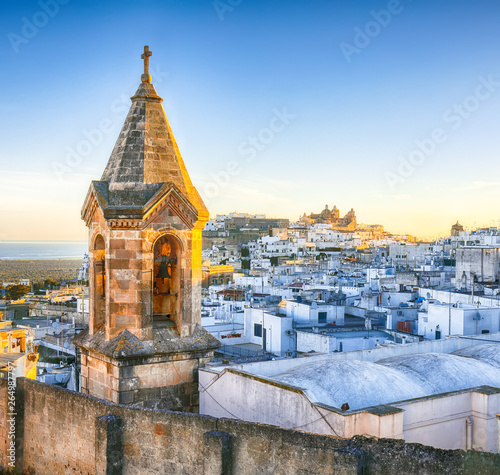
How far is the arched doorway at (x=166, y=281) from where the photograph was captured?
11195 mm

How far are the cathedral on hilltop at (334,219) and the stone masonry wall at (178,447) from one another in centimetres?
16510

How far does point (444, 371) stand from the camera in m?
13.8

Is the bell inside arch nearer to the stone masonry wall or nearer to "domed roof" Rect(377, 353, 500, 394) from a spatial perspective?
the stone masonry wall

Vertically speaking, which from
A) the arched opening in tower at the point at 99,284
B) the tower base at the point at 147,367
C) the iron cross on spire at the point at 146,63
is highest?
the iron cross on spire at the point at 146,63

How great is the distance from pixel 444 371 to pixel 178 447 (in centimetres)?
708

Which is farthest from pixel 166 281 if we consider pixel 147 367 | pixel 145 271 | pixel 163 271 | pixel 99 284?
pixel 147 367

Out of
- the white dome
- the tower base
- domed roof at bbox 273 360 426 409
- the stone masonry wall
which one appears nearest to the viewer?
the stone masonry wall

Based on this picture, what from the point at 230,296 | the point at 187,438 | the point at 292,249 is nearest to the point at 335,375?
the point at 187,438

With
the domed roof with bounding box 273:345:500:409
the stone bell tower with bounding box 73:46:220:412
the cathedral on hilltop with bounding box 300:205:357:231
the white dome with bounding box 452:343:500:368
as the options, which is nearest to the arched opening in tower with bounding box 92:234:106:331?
the stone bell tower with bounding box 73:46:220:412

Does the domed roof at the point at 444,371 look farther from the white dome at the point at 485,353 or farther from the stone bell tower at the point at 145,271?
the stone bell tower at the point at 145,271

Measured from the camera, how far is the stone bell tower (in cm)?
1059

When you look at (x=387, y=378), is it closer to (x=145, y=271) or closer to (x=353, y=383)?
(x=353, y=383)

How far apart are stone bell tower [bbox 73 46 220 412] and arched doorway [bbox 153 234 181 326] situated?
0.02 m

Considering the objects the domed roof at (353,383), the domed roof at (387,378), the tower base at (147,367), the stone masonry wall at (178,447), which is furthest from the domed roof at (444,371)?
the stone masonry wall at (178,447)
